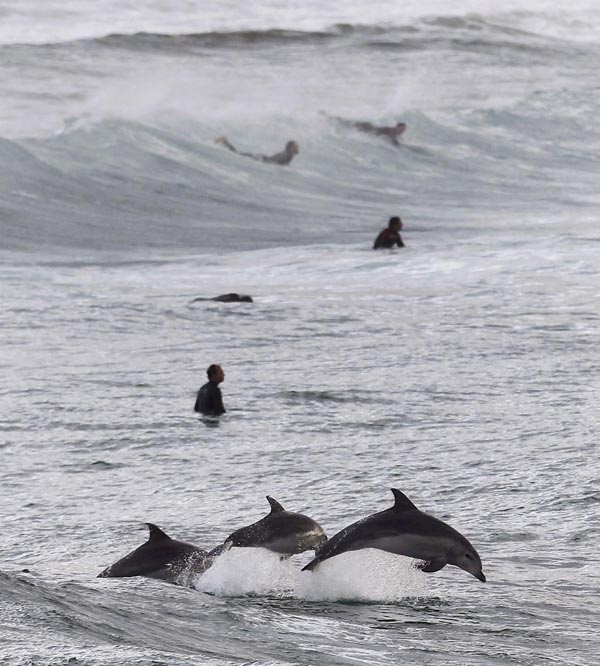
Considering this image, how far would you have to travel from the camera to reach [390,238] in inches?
996

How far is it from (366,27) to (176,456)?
45465 mm

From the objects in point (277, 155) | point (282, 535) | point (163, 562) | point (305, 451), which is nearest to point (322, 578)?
point (282, 535)

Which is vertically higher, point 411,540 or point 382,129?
point 382,129

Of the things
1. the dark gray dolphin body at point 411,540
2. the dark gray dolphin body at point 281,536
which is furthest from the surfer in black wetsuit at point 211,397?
the dark gray dolphin body at point 411,540

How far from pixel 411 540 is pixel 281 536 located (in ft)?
2.61

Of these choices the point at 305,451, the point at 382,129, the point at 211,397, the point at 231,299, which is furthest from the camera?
the point at 382,129

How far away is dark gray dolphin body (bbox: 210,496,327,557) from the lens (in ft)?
28.6

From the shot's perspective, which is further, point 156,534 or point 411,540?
point 156,534

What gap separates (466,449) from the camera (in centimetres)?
1238

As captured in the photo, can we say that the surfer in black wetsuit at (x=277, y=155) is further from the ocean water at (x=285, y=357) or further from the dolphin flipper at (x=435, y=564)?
the dolphin flipper at (x=435, y=564)

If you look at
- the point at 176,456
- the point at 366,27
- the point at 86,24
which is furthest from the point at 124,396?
the point at 366,27

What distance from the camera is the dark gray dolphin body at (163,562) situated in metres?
8.74

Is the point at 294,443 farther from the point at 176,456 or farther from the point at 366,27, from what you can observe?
the point at 366,27

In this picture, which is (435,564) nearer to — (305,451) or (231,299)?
(305,451)
